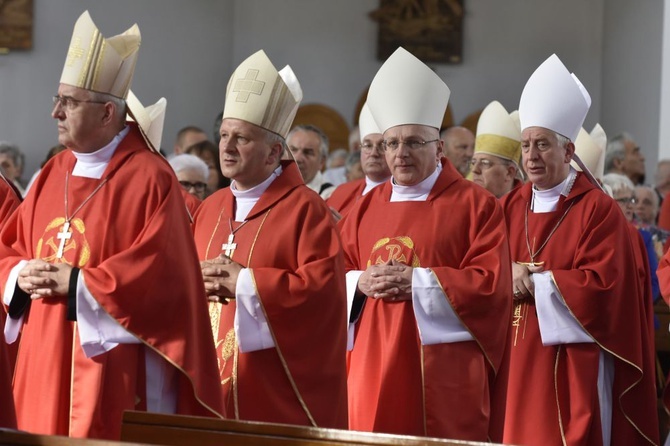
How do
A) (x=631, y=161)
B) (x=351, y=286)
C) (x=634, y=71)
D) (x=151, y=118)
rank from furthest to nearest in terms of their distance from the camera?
(x=634, y=71) < (x=631, y=161) < (x=151, y=118) < (x=351, y=286)

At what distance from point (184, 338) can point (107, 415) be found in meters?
0.44

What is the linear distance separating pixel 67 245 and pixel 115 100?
638 mm

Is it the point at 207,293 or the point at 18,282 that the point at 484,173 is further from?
the point at 18,282

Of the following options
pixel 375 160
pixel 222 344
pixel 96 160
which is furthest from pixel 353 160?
pixel 96 160

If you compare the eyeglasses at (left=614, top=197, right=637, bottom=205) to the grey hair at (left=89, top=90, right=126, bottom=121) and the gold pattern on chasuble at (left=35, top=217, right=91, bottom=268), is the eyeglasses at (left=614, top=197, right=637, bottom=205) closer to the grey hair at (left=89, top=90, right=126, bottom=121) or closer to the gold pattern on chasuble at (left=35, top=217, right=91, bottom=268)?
the grey hair at (left=89, top=90, right=126, bottom=121)

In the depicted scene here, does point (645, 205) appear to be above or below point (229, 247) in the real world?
above

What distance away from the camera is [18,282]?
5062mm

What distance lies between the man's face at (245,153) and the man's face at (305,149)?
9.83 ft

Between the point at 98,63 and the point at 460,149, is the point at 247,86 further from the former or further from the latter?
the point at 460,149

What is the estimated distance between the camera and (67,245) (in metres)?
5.24

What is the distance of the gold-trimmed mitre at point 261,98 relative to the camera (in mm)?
5848

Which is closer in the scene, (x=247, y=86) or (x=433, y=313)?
(x=433, y=313)

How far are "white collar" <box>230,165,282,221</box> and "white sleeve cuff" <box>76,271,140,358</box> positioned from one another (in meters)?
1.06

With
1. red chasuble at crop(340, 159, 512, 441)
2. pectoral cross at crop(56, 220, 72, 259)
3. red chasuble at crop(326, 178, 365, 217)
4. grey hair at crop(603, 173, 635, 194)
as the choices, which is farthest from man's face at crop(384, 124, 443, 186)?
grey hair at crop(603, 173, 635, 194)
